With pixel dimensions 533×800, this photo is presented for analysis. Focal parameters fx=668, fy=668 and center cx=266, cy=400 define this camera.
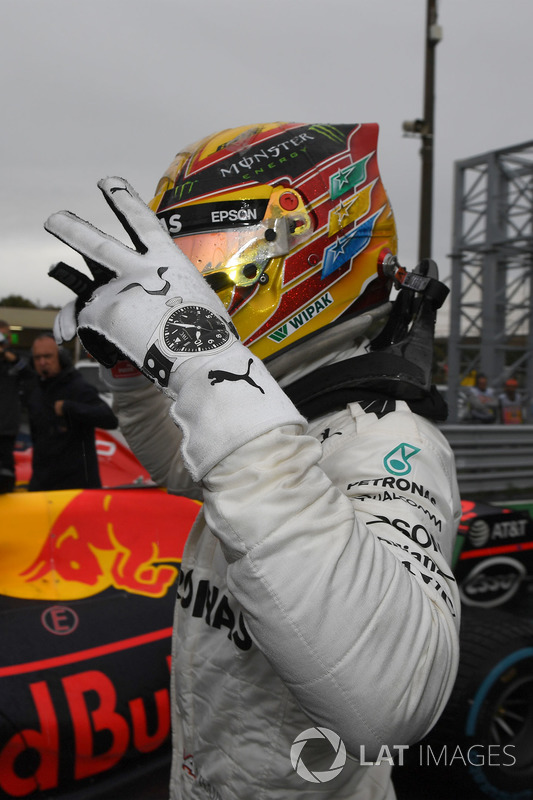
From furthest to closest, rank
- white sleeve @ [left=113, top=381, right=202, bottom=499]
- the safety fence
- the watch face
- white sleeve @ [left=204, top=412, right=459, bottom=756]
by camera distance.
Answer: the safety fence, white sleeve @ [left=113, top=381, right=202, bottom=499], the watch face, white sleeve @ [left=204, top=412, right=459, bottom=756]

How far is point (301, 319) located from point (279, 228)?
0.63ft

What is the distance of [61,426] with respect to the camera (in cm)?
401

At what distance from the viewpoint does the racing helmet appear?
136 centimetres

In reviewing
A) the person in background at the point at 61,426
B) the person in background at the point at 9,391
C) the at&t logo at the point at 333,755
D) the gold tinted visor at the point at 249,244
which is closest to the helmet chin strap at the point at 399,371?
the gold tinted visor at the point at 249,244

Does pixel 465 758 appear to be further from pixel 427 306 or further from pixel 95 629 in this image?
pixel 427 306

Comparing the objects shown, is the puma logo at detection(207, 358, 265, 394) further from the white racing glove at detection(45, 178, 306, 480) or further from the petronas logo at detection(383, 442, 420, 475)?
the petronas logo at detection(383, 442, 420, 475)

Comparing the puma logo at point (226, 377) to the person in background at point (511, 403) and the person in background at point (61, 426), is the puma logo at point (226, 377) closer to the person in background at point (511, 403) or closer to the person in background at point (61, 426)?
the person in background at point (61, 426)

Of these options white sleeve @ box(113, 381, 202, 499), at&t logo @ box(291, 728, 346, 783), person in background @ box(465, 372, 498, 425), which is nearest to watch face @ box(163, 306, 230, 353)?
at&t logo @ box(291, 728, 346, 783)

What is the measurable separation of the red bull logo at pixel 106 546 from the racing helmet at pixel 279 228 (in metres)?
1.31

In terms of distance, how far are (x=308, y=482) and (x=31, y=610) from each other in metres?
1.59

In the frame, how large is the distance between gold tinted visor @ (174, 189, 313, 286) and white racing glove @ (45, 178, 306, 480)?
0.27m

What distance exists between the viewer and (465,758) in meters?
2.17

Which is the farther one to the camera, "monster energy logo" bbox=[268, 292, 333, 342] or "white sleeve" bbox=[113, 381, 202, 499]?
"white sleeve" bbox=[113, 381, 202, 499]

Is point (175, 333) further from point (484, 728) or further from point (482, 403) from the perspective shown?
point (482, 403)
